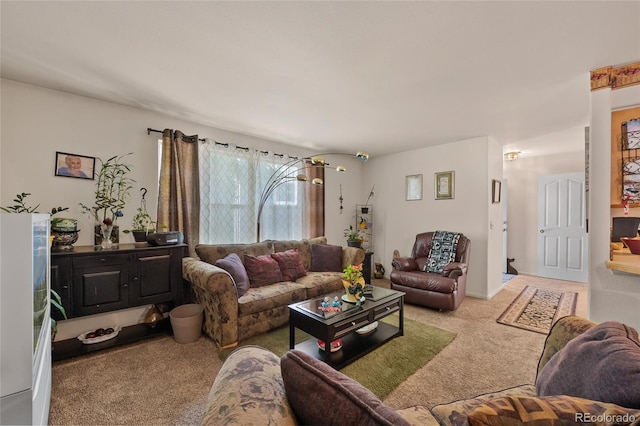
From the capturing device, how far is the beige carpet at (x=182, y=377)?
5.46 feet

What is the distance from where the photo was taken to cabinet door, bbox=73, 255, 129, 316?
2.23 meters

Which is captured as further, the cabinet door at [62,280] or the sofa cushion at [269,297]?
the sofa cushion at [269,297]

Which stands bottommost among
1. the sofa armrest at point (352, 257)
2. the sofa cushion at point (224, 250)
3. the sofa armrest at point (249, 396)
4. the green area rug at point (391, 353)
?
the green area rug at point (391, 353)

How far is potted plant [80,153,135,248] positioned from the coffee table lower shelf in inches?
85.5

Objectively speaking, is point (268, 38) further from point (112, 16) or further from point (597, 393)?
point (597, 393)

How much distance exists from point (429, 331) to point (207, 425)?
265 centimetres

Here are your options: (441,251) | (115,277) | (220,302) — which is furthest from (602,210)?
(115,277)

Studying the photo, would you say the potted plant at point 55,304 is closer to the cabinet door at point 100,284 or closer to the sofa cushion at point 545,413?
the cabinet door at point 100,284

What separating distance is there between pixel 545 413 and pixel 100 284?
3.02 m

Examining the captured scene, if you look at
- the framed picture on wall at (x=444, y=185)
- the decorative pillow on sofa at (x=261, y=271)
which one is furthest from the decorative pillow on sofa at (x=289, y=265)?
the framed picture on wall at (x=444, y=185)

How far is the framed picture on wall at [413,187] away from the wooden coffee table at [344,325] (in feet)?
8.11

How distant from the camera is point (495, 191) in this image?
Answer: 408 centimetres

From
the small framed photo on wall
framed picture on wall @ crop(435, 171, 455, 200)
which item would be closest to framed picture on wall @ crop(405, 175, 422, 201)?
framed picture on wall @ crop(435, 171, 455, 200)

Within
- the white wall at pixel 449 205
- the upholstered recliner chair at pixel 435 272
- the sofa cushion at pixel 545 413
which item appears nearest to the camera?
the sofa cushion at pixel 545 413
